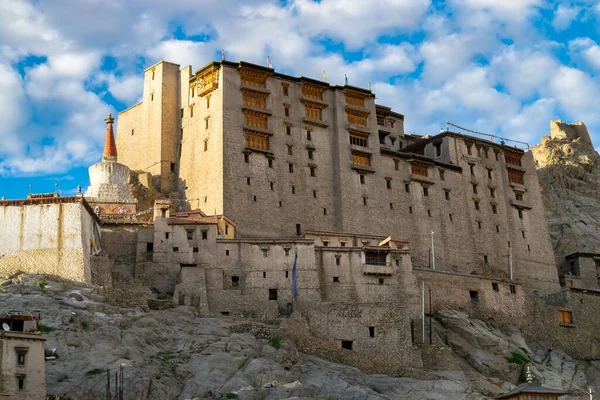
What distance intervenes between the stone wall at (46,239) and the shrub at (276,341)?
12894mm

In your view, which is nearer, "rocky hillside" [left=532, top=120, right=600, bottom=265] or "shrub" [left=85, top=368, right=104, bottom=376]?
"shrub" [left=85, top=368, right=104, bottom=376]

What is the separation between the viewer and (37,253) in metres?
68.1

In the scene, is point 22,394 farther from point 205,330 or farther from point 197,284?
point 197,284

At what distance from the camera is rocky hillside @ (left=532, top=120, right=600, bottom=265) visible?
10488 cm

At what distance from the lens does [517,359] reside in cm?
7594

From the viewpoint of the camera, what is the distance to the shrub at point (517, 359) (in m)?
75.4

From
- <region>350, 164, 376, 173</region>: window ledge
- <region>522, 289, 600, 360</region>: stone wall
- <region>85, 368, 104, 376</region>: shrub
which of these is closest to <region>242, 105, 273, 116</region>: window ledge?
<region>350, 164, 376, 173</region>: window ledge

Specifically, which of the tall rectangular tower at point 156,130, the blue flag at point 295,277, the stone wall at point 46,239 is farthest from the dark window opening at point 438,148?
the stone wall at point 46,239

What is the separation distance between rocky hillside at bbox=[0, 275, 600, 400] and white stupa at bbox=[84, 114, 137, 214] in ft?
49.1

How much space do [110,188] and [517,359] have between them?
3395 centimetres

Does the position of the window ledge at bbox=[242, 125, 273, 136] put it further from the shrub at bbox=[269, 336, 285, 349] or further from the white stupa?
the shrub at bbox=[269, 336, 285, 349]

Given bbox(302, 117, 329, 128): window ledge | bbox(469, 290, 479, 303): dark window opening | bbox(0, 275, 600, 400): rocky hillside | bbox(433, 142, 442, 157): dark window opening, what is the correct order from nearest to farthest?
bbox(0, 275, 600, 400): rocky hillside, bbox(469, 290, 479, 303): dark window opening, bbox(302, 117, 329, 128): window ledge, bbox(433, 142, 442, 157): dark window opening

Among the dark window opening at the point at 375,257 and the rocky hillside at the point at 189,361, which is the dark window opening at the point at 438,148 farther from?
the rocky hillside at the point at 189,361

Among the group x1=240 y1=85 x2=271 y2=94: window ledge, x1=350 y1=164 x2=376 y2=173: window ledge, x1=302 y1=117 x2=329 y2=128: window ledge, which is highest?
x1=240 y1=85 x2=271 y2=94: window ledge
